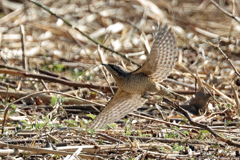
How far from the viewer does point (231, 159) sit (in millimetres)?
3414

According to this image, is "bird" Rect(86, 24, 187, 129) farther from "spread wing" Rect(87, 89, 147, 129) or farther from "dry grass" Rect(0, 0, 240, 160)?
"dry grass" Rect(0, 0, 240, 160)

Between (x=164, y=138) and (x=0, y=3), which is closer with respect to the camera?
(x=164, y=138)

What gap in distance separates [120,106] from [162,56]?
0.86m

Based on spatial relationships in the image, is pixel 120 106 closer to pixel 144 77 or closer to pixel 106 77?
pixel 144 77

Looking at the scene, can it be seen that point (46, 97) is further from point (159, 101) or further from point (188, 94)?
point (188, 94)

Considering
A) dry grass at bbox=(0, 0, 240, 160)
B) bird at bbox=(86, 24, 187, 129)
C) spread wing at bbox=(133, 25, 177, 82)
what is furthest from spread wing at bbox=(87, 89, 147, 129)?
spread wing at bbox=(133, 25, 177, 82)

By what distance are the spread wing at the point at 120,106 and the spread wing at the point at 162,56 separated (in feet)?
1.42

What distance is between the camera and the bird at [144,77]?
3857 millimetres

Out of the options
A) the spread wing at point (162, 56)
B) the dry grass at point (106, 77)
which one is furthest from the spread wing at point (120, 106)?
the spread wing at point (162, 56)

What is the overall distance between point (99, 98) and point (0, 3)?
15.9ft

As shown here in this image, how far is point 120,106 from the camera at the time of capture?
4.37 meters

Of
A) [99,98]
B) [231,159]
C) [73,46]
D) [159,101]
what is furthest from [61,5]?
[231,159]

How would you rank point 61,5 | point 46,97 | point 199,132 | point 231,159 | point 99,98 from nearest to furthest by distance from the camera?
point 231,159 → point 199,132 → point 46,97 → point 99,98 → point 61,5

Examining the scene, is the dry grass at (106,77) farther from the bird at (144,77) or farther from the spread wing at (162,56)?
the spread wing at (162,56)
